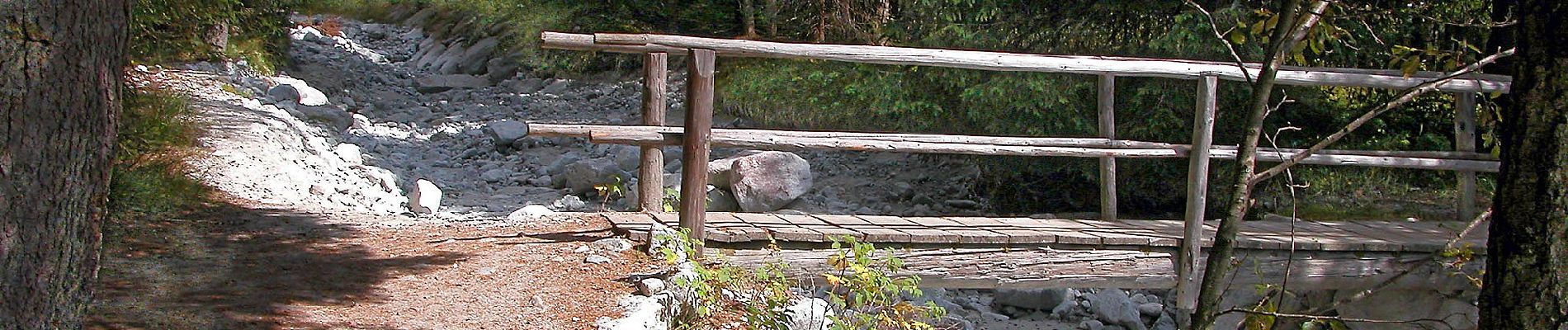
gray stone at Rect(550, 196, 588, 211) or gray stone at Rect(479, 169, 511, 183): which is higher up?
gray stone at Rect(550, 196, 588, 211)

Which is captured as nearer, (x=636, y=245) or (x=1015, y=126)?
(x=636, y=245)

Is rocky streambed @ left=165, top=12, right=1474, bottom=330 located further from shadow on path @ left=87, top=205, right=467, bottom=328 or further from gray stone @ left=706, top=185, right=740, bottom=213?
shadow on path @ left=87, top=205, right=467, bottom=328

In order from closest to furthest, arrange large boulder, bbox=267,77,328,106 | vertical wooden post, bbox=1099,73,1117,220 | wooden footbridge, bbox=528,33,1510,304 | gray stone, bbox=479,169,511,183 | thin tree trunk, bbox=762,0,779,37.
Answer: wooden footbridge, bbox=528,33,1510,304 → vertical wooden post, bbox=1099,73,1117,220 → thin tree trunk, bbox=762,0,779,37 → gray stone, bbox=479,169,511,183 → large boulder, bbox=267,77,328,106

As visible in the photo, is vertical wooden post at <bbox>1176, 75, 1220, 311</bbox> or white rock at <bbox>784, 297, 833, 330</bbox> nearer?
white rock at <bbox>784, 297, 833, 330</bbox>

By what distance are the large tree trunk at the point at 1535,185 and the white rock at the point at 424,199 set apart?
27.5 ft

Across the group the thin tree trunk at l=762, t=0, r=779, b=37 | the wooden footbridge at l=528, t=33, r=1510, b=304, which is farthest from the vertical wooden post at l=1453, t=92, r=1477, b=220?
the thin tree trunk at l=762, t=0, r=779, b=37

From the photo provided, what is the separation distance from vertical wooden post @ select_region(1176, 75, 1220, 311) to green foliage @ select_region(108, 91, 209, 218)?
192 inches

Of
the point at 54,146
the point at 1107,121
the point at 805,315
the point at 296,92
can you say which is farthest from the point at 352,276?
the point at 296,92

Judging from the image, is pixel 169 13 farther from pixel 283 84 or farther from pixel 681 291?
pixel 283 84

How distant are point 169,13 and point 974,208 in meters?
6.68

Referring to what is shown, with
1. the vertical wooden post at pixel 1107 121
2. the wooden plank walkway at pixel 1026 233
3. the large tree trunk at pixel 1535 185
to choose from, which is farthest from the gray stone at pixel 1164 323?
the large tree trunk at pixel 1535 185

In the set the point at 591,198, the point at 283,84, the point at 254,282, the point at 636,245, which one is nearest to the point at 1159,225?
the point at 636,245

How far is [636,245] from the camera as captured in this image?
5605 mm

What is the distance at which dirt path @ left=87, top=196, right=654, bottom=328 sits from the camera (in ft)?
14.6
